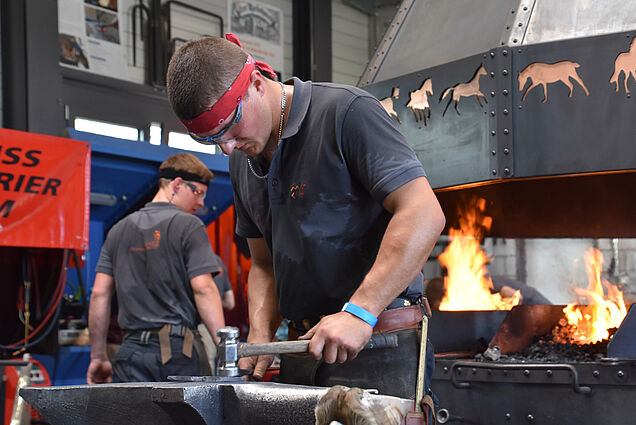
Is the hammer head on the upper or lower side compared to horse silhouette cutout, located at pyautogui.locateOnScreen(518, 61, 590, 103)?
lower

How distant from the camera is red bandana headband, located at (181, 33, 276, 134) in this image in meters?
1.89

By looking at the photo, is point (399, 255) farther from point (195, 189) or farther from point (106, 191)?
point (106, 191)

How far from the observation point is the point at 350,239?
2.03m

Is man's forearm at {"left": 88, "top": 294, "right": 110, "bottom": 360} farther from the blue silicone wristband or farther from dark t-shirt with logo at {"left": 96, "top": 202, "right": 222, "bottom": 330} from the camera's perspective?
the blue silicone wristband

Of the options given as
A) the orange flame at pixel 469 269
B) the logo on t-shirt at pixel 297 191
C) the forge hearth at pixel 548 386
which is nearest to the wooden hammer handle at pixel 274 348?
the logo on t-shirt at pixel 297 191

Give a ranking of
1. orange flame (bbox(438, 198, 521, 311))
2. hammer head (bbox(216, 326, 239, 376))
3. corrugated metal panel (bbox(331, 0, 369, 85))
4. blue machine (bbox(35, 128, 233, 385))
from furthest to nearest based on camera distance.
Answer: corrugated metal panel (bbox(331, 0, 369, 85)), blue machine (bbox(35, 128, 233, 385)), orange flame (bbox(438, 198, 521, 311)), hammer head (bbox(216, 326, 239, 376))

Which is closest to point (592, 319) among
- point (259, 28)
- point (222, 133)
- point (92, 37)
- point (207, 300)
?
point (207, 300)

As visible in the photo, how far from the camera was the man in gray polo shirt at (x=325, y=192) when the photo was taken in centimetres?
185

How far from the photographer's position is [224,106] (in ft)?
6.20

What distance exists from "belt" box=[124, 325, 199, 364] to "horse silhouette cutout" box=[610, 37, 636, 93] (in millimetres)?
2291

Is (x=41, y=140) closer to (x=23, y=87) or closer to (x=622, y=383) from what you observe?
(x=23, y=87)

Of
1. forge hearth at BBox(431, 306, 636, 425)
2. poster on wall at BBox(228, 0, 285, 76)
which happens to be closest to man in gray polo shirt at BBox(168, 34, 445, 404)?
forge hearth at BBox(431, 306, 636, 425)

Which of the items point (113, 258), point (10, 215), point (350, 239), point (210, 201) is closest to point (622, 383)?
point (350, 239)

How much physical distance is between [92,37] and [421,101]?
13.5 feet
